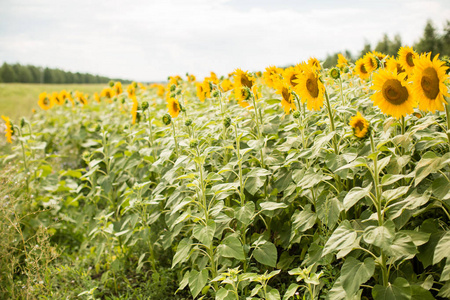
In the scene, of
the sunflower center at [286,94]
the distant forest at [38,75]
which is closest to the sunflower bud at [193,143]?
the sunflower center at [286,94]

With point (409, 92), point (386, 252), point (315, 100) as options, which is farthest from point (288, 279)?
point (409, 92)

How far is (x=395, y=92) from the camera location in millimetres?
1936

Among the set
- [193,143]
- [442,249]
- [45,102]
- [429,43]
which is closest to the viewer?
[442,249]

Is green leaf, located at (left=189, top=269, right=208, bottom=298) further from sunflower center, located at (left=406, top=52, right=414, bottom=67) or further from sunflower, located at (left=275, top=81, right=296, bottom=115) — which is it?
sunflower center, located at (left=406, top=52, right=414, bottom=67)

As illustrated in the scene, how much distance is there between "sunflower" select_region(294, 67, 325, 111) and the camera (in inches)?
88.6

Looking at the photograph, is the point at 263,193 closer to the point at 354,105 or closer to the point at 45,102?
the point at 354,105

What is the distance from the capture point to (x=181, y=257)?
7.63ft

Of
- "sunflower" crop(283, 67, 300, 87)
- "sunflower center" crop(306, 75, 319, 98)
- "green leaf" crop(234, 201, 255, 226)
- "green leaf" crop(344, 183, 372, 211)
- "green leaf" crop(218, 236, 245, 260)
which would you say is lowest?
"green leaf" crop(218, 236, 245, 260)

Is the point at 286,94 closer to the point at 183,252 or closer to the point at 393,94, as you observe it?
the point at 393,94

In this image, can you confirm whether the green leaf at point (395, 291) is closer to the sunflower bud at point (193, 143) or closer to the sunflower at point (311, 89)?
the sunflower at point (311, 89)

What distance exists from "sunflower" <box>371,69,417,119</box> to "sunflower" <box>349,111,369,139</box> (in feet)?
0.75

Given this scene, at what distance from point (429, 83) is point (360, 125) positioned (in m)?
0.43

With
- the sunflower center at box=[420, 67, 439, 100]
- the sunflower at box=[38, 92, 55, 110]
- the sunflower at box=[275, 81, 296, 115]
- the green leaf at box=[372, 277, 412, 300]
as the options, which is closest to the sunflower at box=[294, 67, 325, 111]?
the sunflower at box=[275, 81, 296, 115]

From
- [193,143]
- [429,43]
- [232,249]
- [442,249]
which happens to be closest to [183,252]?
[232,249]
